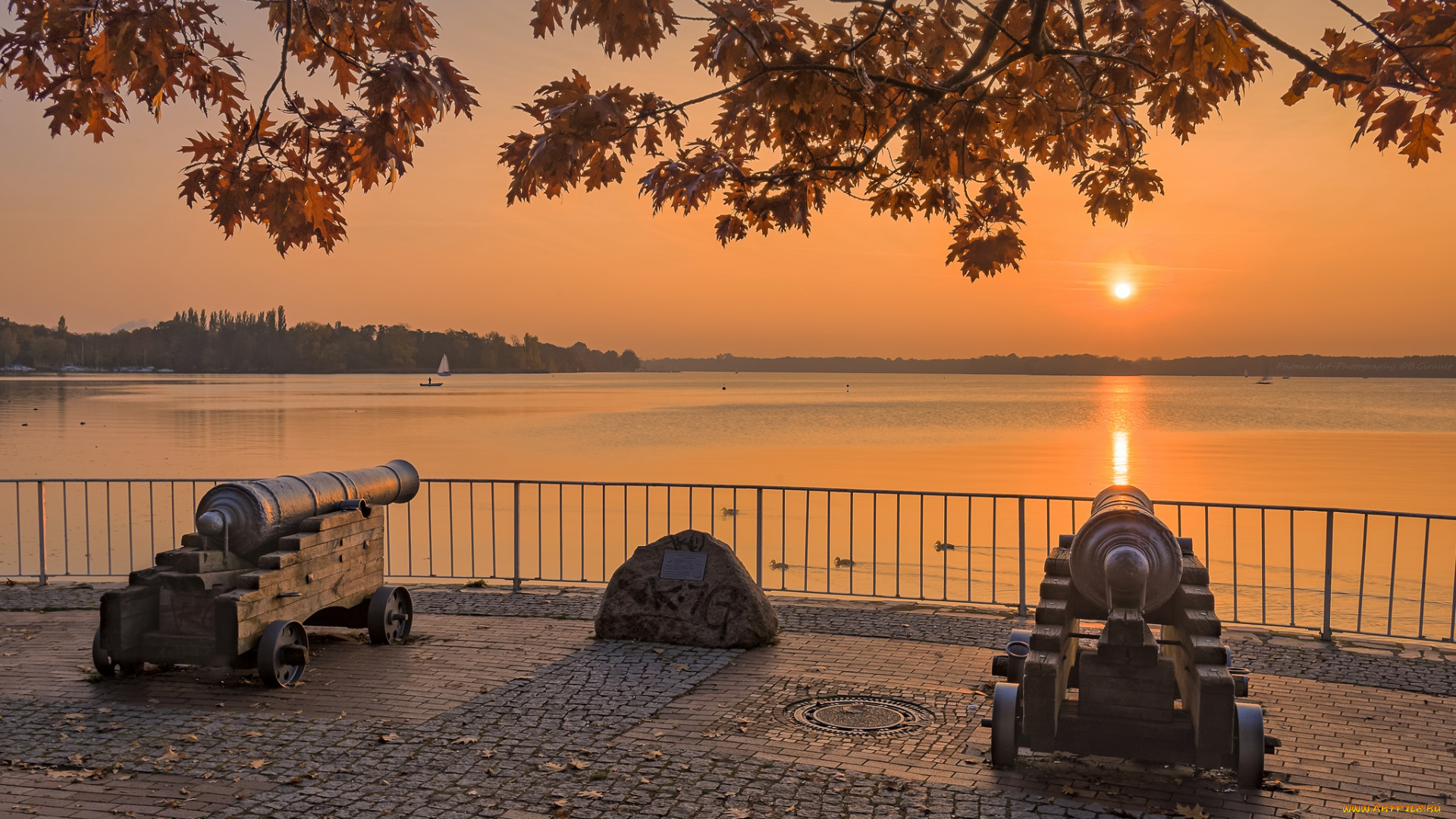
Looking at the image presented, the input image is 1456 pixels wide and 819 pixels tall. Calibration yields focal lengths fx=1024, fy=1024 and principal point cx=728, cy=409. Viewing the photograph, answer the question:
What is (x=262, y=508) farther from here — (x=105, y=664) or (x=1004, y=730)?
(x=1004, y=730)

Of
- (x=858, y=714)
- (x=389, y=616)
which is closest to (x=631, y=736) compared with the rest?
(x=858, y=714)

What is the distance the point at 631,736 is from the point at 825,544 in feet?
54.4

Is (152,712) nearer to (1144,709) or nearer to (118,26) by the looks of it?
(118,26)

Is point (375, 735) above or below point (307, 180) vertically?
below

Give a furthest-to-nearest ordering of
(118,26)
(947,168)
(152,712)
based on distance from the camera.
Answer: (947,168) → (152,712) → (118,26)

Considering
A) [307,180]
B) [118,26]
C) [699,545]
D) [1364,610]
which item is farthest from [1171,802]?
[1364,610]

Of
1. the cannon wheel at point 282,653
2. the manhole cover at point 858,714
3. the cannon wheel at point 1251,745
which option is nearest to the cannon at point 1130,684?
the cannon wheel at point 1251,745

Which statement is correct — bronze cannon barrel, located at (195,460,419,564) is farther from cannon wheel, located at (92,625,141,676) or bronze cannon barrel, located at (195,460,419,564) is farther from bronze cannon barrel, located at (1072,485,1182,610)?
bronze cannon barrel, located at (1072,485,1182,610)

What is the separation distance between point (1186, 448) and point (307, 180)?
5832 cm

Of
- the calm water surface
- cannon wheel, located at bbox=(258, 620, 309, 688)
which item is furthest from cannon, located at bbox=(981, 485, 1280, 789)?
the calm water surface

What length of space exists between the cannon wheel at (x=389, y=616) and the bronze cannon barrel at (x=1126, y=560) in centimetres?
565

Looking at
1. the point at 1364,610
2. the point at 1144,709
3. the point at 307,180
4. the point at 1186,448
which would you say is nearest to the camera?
the point at 1144,709

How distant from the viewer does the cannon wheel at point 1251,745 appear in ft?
17.6

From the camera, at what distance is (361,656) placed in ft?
27.2
